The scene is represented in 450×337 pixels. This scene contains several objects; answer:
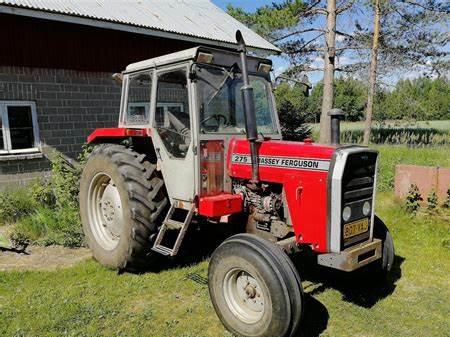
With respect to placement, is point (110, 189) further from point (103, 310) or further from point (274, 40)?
point (274, 40)

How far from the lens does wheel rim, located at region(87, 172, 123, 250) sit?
468cm

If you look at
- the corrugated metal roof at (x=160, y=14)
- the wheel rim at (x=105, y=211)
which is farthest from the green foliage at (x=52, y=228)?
the corrugated metal roof at (x=160, y=14)

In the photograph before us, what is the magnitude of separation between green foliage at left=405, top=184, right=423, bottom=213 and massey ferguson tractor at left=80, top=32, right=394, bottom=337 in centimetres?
236

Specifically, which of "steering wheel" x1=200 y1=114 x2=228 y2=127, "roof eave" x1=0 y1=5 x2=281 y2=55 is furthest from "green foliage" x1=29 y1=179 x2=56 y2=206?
"steering wheel" x1=200 y1=114 x2=228 y2=127

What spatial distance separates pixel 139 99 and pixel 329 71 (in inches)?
322

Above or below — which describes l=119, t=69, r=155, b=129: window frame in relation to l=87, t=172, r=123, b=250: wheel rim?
above

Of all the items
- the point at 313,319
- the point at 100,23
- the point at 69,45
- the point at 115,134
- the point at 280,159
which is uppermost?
the point at 100,23

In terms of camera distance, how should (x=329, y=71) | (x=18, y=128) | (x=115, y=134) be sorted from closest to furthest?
(x=115, y=134)
(x=18, y=128)
(x=329, y=71)

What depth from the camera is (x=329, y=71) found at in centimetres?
1152

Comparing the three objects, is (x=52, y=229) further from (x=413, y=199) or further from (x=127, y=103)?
(x=413, y=199)

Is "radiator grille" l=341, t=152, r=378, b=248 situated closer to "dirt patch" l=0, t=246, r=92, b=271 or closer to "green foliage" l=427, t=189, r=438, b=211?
"green foliage" l=427, t=189, r=438, b=211

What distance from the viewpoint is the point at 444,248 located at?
17.2ft

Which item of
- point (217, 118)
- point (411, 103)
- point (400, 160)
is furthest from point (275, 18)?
point (411, 103)

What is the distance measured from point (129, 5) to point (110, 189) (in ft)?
20.8
